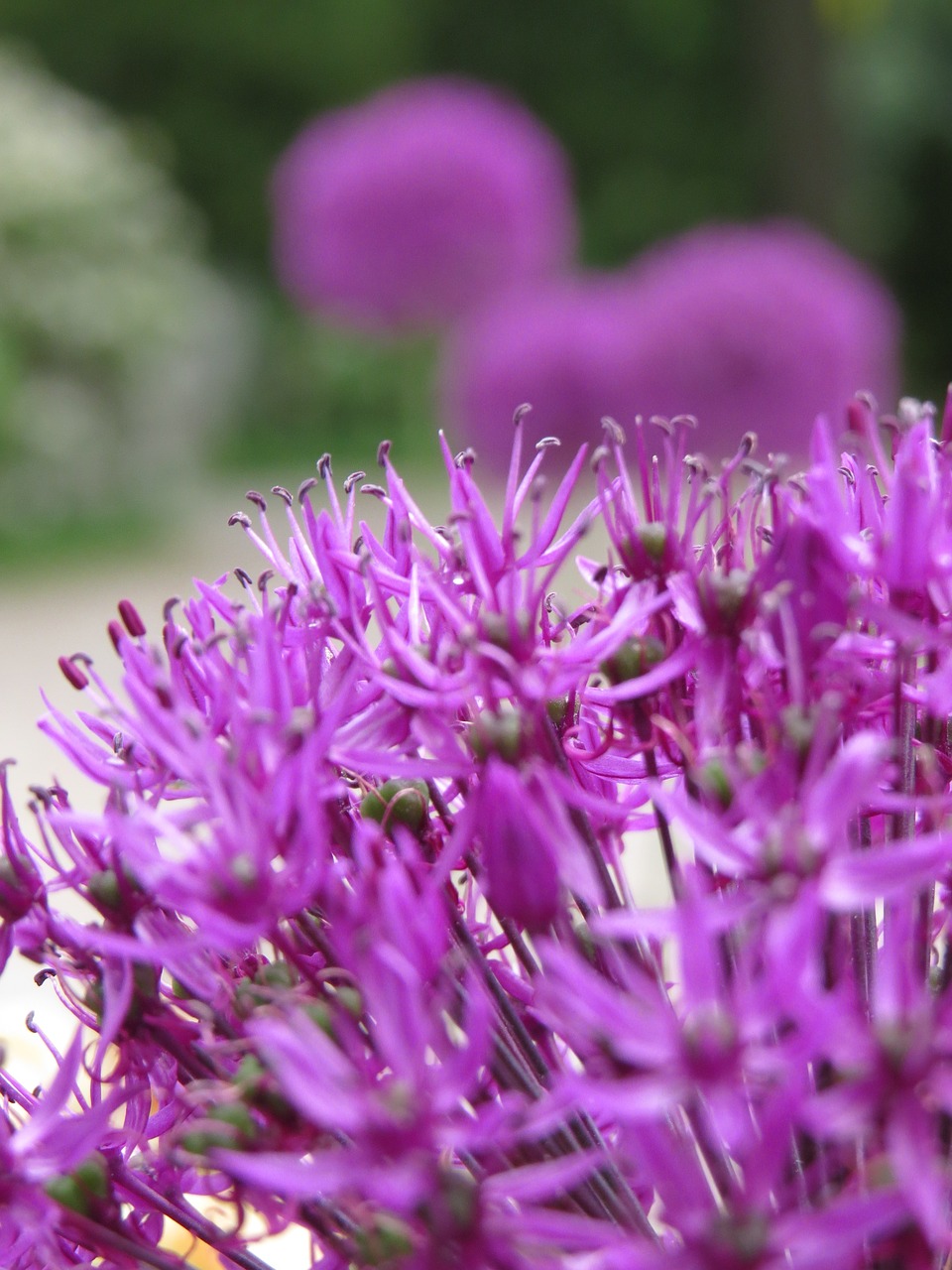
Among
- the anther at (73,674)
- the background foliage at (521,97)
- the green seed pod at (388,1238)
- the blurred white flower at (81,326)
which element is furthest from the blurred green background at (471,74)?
the green seed pod at (388,1238)

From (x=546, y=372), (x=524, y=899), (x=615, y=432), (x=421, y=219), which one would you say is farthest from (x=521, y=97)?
(x=524, y=899)

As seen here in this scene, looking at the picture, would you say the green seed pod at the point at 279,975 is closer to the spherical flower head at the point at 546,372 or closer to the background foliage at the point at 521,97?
the spherical flower head at the point at 546,372

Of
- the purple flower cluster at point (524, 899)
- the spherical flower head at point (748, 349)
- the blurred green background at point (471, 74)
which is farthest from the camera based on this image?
the blurred green background at point (471, 74)

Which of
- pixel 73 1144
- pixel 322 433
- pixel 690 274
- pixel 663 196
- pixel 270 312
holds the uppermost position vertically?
pixel 663 196

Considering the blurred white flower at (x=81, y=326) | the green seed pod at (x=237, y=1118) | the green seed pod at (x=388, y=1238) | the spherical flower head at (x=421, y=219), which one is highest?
the blurred white flower at (x=81, y=326)

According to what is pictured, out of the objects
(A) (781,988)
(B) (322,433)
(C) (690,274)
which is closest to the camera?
(A) (781,988)

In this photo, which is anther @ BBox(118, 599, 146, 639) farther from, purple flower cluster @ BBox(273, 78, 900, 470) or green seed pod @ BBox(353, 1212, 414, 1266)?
purple flower cluster @ BBox(273, 78, 900, 470)

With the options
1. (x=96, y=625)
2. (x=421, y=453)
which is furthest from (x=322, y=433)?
(x=96, y=625)

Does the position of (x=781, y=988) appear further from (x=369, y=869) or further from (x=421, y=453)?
(x=421, y=453)
